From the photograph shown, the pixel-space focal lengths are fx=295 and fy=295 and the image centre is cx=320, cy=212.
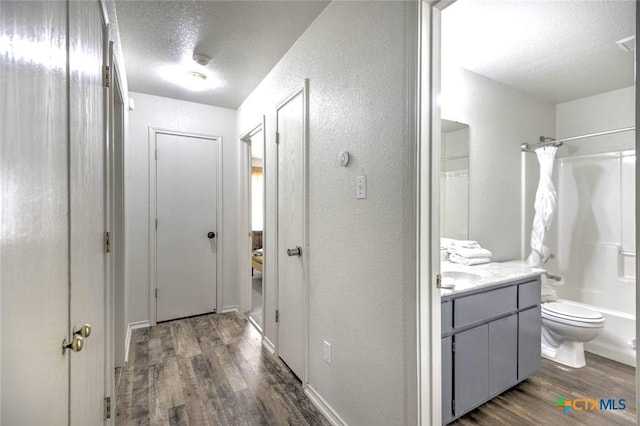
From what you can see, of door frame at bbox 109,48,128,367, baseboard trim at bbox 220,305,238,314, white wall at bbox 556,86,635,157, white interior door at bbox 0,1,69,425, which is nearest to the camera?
white interior door at bbox 0,1,69,425

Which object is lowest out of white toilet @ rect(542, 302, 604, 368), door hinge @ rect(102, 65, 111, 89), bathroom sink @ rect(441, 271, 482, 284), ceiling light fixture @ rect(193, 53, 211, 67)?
white toilet @ rect(542, 302, 604, 368)

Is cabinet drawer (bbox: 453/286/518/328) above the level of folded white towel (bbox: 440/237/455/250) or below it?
below

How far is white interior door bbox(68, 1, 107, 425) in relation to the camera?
2.91 feet

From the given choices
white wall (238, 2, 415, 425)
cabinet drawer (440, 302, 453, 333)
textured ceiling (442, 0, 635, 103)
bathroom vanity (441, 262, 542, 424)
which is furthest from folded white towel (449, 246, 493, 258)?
textured ceiling (442, 0, 635, 103)

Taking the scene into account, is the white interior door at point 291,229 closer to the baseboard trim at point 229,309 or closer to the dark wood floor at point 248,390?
the dark wood floor at point 248,390

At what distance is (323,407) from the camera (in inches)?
71.4

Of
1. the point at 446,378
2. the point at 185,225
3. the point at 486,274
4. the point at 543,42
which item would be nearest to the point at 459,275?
the point at 486,274

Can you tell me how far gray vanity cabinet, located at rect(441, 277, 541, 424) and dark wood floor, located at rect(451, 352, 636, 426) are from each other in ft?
0.35

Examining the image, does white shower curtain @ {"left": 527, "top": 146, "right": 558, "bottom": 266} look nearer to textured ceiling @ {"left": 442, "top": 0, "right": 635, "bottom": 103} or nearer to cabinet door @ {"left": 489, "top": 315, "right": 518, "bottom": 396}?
textured ceiling @ {"left": 442, "top": 0, "right": 635, "bottom": 103}

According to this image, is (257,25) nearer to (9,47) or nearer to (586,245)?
(9,47)

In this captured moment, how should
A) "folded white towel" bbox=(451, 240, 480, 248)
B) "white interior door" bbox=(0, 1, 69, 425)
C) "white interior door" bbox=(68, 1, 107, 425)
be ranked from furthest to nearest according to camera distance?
1. "folded white towel" bbox=(451, 240, 480, 248)
2. "white interior door" bbox=(68, 1, 107, 425)
3. "white interior door" bbox=(0, 1, 69, 425)

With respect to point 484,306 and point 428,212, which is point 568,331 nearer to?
point 484,306

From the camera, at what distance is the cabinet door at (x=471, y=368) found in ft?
5.53

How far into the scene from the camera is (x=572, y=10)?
72.6 inches
